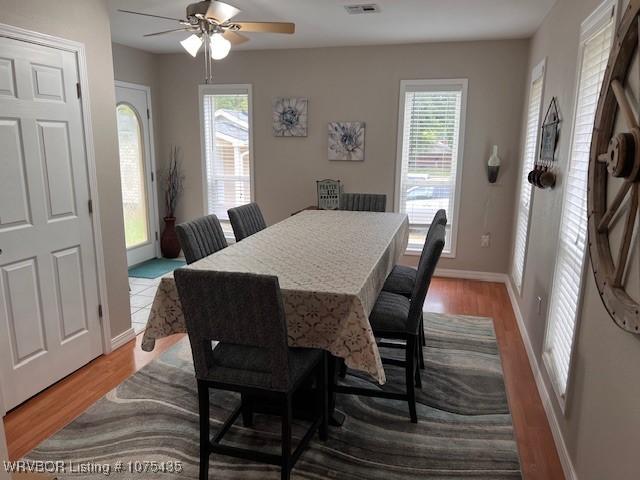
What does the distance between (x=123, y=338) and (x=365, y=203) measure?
2296mm

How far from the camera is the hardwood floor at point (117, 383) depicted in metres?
2.20

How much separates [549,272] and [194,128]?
14.1 feet

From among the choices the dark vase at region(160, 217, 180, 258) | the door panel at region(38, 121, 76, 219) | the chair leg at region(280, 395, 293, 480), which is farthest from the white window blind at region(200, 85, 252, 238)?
the chair leg at region(280, 395, 293, 480)

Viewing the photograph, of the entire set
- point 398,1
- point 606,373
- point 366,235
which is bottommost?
point 606,373

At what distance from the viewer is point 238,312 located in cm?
170

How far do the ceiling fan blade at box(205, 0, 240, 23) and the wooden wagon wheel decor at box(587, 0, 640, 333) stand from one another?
190 centimetres

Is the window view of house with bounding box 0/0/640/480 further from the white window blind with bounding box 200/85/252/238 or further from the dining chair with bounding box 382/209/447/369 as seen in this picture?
the white window blind with bounding box 200/85/252/238

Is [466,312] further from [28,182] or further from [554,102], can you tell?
[28,182]

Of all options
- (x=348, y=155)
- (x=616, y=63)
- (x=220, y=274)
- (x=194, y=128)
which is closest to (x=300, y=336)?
(x=220, y=274)

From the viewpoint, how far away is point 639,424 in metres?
1.29

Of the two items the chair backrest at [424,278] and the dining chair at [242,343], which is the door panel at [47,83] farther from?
the chair backrest at [424,278]

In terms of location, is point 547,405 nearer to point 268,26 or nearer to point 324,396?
point 324,396

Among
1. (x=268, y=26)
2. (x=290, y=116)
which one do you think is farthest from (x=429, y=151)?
(x=268, y=26)

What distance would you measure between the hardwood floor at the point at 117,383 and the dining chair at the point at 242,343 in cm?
105
